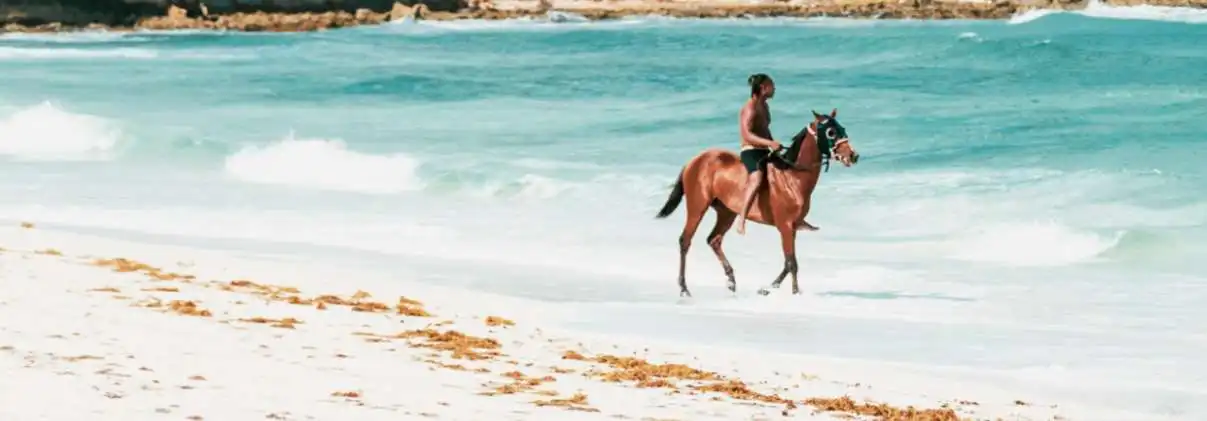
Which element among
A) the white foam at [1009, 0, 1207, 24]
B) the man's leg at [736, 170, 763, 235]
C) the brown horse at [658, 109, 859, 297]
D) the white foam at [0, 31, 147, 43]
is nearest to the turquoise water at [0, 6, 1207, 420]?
the brown horse at [658, 109, 859, 297]

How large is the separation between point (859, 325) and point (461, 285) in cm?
385

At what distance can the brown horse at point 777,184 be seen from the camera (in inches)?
606

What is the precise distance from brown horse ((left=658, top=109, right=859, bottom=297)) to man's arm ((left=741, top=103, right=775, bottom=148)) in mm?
251

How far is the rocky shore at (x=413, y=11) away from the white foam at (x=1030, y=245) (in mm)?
80802

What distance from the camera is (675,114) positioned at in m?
48.4

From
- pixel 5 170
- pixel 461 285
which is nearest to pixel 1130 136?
pixel 5 170

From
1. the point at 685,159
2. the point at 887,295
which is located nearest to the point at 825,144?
the point at 887,295

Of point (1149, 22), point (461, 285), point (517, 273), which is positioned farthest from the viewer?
point (1149, 22)

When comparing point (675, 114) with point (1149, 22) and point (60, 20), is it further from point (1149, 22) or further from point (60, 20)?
point (60, 20)

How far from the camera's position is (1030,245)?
800 inches

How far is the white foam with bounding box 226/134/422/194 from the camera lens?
2994 centimetres

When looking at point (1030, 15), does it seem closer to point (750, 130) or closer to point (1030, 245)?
point (1030, 245)

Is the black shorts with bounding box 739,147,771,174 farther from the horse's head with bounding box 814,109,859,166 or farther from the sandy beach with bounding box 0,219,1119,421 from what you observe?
the sandy beach with bounding box 0,219,1119,421

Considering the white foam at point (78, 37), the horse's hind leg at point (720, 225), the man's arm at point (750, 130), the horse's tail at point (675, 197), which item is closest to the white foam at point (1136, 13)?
the white foam at point (78, 37)
